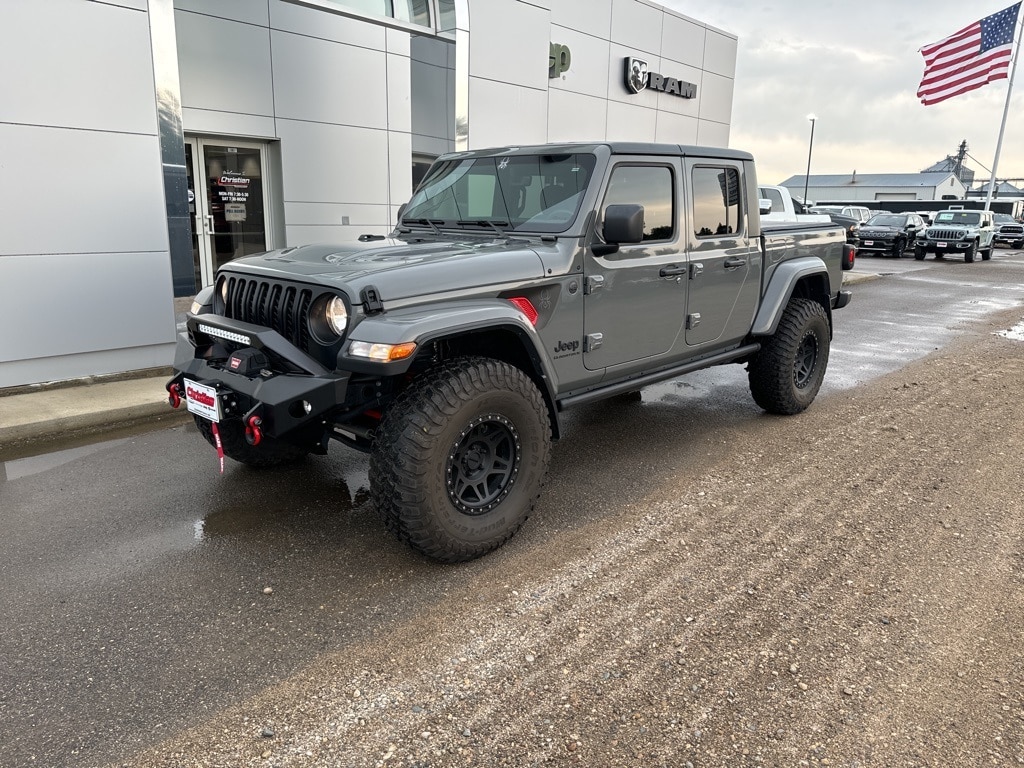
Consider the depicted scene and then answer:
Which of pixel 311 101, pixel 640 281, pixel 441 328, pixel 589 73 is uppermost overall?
pixel 589 73

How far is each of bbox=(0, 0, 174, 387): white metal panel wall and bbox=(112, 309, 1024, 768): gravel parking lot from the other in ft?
17.0

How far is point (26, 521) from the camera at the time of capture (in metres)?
4.06

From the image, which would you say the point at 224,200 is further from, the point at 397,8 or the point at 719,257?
the point at 719,257

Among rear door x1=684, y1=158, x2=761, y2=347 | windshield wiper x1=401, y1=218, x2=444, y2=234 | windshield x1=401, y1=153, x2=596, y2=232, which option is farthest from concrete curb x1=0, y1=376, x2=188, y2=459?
rear door x1=684, y1=158, x2=761, y2=347

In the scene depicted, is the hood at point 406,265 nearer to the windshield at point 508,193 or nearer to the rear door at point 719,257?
the windshield at point 508,193

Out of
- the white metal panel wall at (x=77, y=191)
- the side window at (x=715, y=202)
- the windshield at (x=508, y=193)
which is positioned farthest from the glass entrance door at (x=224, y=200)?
the side window at (x=715, y=202)

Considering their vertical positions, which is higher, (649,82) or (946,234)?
(649,82)

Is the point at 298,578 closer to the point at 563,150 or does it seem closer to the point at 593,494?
the point at 593,494

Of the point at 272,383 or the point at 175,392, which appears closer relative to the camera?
the point at 272,383

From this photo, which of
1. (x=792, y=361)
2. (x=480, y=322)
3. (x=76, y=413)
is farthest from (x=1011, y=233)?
(x=76, y=413)

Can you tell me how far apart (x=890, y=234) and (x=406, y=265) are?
87.3 feet

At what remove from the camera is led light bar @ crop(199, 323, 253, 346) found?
3.45 meters

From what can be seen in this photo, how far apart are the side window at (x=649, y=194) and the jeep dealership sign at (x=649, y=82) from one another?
40.4 feet

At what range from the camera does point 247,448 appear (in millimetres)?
4477
